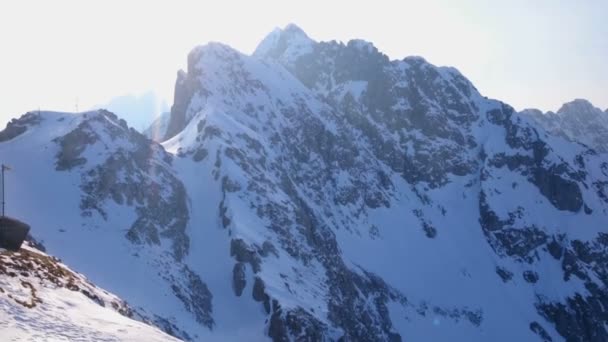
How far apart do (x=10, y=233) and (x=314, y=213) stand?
304 feet

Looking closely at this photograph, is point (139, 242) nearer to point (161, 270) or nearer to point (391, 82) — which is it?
point (161, 270)

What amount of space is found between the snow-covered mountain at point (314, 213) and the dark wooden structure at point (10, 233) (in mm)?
37931

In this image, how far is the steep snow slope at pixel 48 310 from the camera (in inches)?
987

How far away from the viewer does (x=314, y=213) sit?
12744cm

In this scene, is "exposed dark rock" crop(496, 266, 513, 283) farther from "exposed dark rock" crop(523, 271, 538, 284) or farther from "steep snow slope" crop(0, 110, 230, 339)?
"steep snow slope" crop(0, 110, 230, 339)

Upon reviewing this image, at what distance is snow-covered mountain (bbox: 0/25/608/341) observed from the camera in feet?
280

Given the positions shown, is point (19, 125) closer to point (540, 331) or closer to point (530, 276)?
point (540, 331)

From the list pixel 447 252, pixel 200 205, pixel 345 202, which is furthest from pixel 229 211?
pixel 447 252

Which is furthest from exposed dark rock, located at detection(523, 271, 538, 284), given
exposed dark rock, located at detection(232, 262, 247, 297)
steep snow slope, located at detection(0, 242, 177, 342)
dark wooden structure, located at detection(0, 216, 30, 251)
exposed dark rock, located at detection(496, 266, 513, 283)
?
dark wooden structure, located at detection(0, 216, 30, 251)

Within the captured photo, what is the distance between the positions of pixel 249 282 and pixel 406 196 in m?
91.5

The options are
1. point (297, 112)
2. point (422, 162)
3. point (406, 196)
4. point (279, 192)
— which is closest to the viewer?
point (279, 192)

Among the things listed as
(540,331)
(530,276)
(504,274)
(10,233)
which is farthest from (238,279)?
(530,276)

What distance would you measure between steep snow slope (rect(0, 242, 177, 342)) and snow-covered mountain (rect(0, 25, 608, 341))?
41.0 metres

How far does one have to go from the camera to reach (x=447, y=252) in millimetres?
161250
